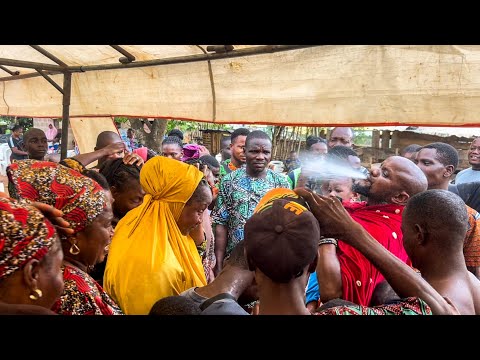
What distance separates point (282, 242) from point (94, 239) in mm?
965

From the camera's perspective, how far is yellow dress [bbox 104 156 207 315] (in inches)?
92.7

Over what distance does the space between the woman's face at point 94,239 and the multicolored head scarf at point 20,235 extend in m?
0.51

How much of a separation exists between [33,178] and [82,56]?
266 centimetres

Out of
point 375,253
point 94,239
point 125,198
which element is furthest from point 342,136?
point 94,239

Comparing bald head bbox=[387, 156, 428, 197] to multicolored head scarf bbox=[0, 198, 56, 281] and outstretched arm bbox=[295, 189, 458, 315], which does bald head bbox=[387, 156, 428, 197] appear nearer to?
outstretched arm bbox=[295, 189, 458, 315]

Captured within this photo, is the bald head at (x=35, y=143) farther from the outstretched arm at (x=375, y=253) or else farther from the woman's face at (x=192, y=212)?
the outstretched arm at (x=375, y=253)

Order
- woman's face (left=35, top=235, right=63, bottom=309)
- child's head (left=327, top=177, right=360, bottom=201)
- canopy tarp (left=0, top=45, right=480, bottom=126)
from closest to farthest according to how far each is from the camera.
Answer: woman's face (left=35, top=235, right=63, bottom=309) < canopy tarp (left=0, top=45, right=480, bottom=126) < child's head (left=327, top=177, right=360, bottom=201)

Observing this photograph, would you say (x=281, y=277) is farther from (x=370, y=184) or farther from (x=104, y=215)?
(x=370, y=184)

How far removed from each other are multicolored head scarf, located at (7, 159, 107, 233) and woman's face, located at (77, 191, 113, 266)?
28 mm

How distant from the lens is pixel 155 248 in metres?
2.45

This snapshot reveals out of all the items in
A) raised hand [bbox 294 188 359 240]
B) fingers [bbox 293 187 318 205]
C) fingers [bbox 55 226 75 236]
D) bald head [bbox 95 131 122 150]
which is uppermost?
bald head [bbox 95 131 122 150]

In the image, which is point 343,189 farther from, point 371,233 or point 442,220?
point 442,220

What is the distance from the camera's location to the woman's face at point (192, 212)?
2.71 metres

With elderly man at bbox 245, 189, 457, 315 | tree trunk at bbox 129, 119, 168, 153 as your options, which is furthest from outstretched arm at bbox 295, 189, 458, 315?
tree trunk at bbox 129, 119, 168, 153
